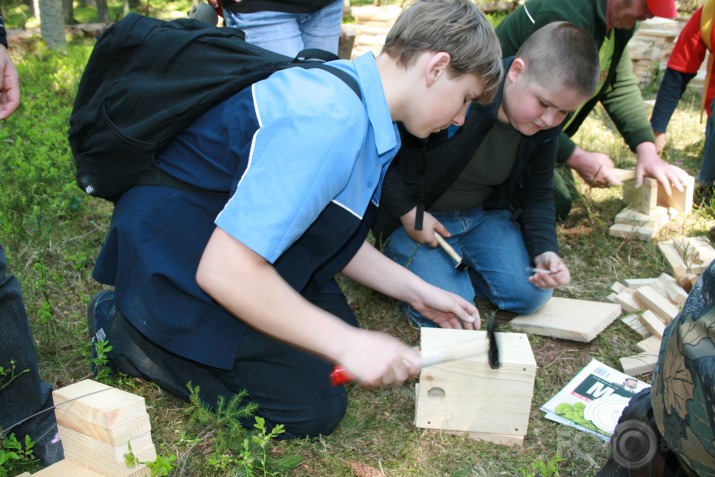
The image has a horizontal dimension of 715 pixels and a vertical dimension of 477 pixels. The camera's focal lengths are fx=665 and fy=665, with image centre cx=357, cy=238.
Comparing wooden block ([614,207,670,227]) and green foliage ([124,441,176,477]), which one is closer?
green foliage ([124,441,176,477])

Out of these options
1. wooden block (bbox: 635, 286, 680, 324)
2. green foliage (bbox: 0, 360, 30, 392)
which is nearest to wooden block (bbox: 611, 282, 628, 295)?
wooden block (bbox: 635, 286, 680, 324)

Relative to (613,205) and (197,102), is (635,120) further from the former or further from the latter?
(197,102)

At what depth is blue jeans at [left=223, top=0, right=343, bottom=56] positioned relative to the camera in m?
3.17

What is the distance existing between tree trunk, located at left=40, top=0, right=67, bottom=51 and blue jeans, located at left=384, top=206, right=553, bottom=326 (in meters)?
6.38

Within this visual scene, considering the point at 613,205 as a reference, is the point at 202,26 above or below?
above

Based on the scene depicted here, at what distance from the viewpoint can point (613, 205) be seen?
14.3 ft

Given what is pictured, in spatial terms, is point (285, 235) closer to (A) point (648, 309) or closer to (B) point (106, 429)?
(B) point (106, 429)

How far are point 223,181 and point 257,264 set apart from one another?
0.48 m

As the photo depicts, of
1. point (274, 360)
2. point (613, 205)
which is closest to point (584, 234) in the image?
point (613, 205)

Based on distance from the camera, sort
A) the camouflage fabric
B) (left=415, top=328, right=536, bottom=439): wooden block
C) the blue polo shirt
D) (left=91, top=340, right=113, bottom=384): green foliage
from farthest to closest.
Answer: (left=91, top=340, right=113, bottom=384): green foliage → (left=415, top=328, right=536, bottom=439): wooden block → the blue polo shirt → the camouflage fabric

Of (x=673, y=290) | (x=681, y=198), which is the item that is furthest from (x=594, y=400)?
(x=681, y=198)

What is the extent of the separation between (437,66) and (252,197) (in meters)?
0.72

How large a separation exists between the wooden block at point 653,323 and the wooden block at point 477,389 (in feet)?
3.07

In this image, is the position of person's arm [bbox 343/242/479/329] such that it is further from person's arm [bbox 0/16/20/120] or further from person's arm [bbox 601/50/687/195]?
person's arm [bbox 601/50/687/195]
